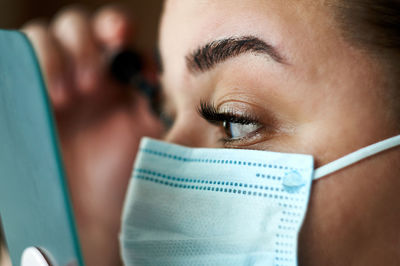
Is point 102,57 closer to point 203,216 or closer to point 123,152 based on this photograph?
point 123,152

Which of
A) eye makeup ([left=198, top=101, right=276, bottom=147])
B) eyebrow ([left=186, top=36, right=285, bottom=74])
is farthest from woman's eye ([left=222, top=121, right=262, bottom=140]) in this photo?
eyebrow ([left=186, top=36, right=285, bottom=74])

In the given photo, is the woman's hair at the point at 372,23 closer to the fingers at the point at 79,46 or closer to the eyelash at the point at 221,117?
the eyelash at the point at 221,117

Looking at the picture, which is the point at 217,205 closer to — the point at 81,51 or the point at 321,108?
the point at 321,108

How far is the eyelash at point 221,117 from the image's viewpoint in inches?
31.9

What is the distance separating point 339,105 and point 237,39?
0.69 ft

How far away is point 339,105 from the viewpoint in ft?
2.45

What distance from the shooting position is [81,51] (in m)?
1.61

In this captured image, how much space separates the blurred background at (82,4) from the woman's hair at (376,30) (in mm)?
1747

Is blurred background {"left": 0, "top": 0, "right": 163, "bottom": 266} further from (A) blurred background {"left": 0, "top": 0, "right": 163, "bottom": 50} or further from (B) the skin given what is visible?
(B) the skin

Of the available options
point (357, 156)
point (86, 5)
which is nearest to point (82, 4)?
point (86, 5)

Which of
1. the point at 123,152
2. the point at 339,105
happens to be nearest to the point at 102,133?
the point at 123,152

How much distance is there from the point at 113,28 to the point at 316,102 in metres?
1.06

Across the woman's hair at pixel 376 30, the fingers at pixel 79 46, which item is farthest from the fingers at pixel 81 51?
the woman's hair at pixel 376 30

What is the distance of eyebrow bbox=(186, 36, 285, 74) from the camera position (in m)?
0.77
